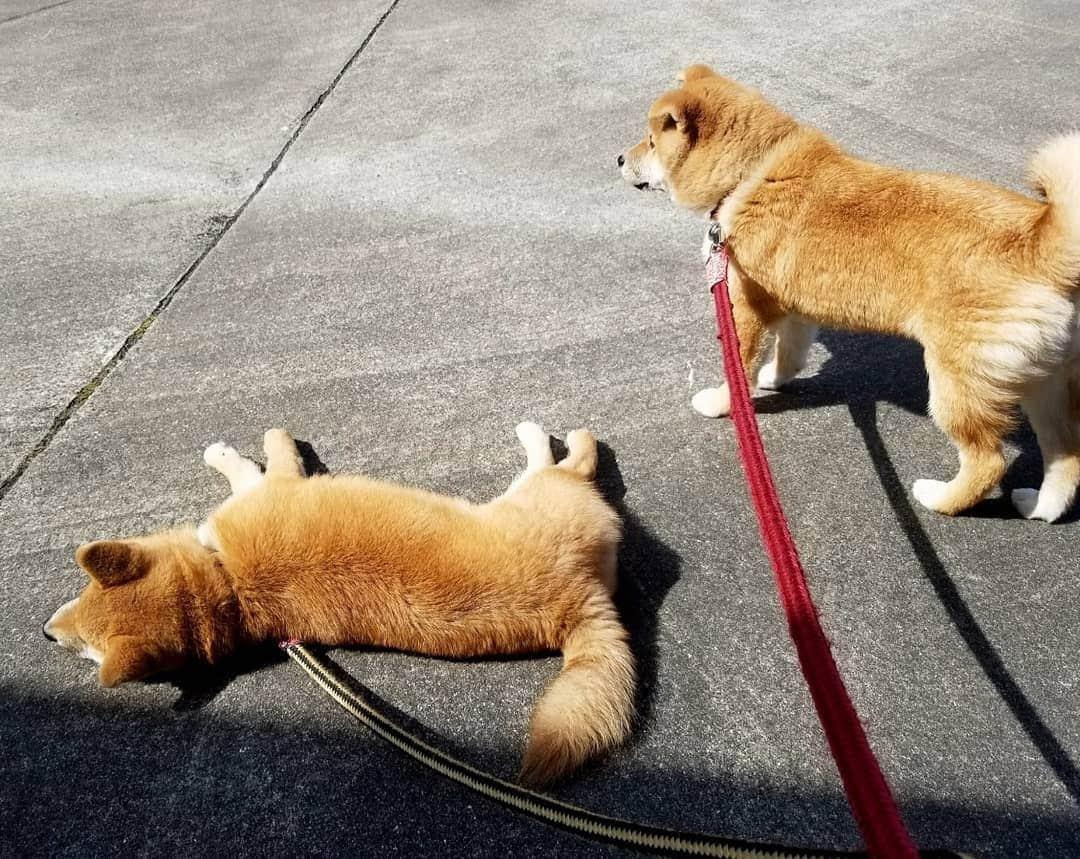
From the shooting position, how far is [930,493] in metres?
2.47

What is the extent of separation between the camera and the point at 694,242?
3801mm

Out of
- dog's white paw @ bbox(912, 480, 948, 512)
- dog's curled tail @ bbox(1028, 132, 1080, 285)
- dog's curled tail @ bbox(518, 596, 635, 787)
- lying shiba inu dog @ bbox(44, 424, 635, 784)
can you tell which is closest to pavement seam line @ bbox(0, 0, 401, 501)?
lying shiba inu dog @ bbox(44, 424, 635, 784)

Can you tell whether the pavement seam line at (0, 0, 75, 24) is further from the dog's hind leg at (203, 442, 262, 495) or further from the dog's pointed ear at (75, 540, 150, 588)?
the dog's pointed ear at (75, 540, 150, 588)

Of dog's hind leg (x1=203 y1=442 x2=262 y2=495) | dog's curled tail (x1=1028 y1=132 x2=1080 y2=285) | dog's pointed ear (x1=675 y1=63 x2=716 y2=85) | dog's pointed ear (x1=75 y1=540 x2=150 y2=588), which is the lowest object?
dog's hind leg (x1=203 y1=442 x2=262 y2=495)

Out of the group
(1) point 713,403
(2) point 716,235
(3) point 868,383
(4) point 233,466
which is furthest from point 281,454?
(3) point 868,383

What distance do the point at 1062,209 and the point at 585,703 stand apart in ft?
5.65

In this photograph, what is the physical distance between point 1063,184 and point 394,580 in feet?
6.53

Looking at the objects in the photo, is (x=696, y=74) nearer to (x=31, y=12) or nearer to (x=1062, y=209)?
(x=1062, y=209)

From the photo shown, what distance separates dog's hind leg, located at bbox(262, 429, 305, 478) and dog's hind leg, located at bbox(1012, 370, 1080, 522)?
89.1 inches

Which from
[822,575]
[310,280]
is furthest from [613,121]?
[822,575]

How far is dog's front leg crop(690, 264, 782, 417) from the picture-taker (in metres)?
2.67

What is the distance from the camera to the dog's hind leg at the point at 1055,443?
7.45ft

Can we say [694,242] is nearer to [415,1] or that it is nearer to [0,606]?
[0,606]

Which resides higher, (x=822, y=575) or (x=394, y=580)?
(x=394, y=580)
